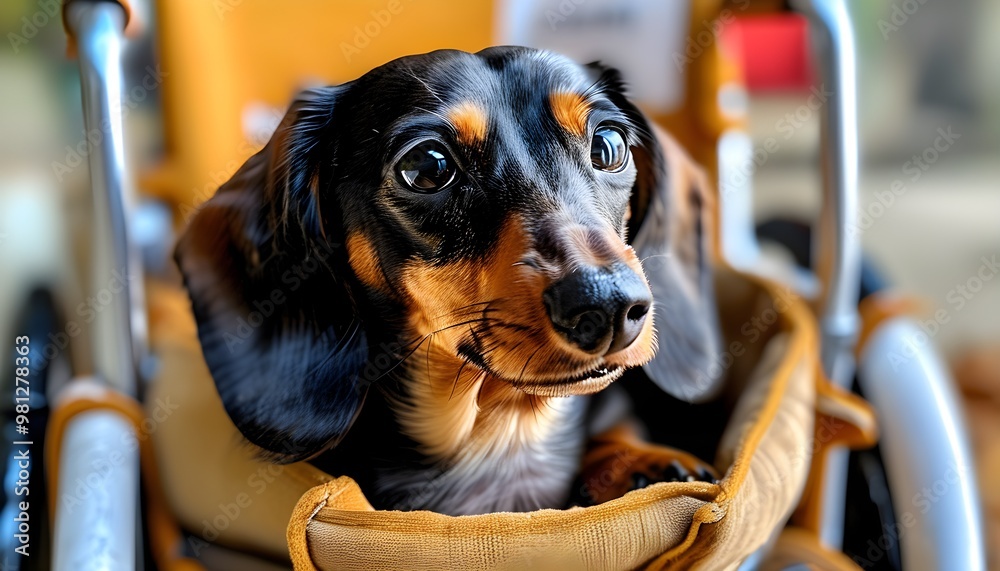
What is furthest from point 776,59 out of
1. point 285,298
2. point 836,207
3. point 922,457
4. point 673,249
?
point 285,298

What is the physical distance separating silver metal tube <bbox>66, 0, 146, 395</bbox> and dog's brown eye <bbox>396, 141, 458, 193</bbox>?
33 cm

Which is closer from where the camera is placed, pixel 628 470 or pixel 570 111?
pixel 570 111

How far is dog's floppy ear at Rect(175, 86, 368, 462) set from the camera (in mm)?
506

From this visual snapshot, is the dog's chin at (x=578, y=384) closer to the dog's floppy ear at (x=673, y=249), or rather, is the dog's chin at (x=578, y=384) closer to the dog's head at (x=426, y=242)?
the dog's head at (x=426, y=242)

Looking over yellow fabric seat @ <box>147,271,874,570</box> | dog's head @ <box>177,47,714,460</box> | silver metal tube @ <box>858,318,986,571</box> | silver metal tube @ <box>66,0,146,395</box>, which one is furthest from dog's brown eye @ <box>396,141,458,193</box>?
silver metal tube @ <box>858,318,986,571</box>

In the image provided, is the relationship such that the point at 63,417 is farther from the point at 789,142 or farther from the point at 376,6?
the point at 789,142

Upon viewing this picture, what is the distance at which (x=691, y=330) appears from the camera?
0.66 meters

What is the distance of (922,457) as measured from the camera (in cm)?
87

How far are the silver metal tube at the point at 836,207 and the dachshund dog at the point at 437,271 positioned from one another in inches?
13.0

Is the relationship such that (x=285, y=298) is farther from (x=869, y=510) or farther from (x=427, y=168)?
(x=869, y=510)

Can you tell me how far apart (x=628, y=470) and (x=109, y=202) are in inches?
20.5

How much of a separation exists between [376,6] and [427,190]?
0.40 m

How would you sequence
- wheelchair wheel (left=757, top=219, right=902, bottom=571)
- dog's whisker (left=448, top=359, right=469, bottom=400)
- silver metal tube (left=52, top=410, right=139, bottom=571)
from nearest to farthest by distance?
1. dog's whisker (left=448, top=359, right=469, bottom=400)
2. silver metal tube (left=52, top=410, right=139, bottom=571)
3. wheelchair wheel (left=757, top=219, right=902, bottom=571)

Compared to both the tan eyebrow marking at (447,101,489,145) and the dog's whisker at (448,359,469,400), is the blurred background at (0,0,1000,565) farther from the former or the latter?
the dog's whisker at (448,359,469,400)
